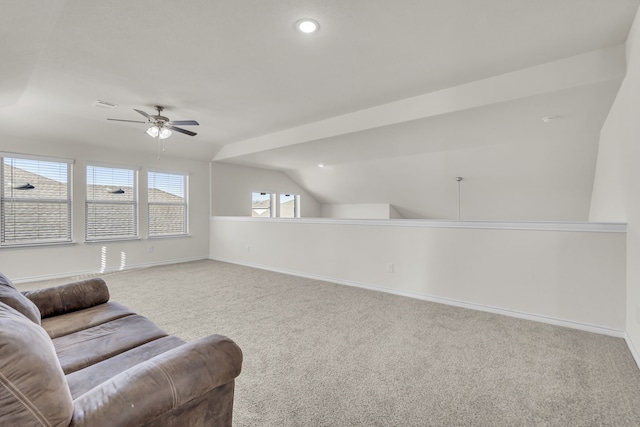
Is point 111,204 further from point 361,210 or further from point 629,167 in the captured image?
point 629,167

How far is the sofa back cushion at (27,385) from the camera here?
82 centimetres

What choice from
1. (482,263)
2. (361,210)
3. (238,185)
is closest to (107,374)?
(482,263)

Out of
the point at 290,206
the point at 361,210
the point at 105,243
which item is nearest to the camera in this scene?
the point at 105,243

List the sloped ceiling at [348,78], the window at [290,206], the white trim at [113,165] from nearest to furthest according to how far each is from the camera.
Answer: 1. the sloped ceiling at [348,78]
2. the white trim at [113,165]
3. the window at [290,206]

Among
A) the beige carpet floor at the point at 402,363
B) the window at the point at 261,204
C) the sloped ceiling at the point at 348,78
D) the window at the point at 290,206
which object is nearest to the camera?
the beige carpet floor at the point at 402,363

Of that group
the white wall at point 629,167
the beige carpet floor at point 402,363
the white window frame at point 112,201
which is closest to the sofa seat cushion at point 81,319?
the beige carpet floor at point 402,363

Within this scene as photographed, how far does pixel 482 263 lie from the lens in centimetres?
357

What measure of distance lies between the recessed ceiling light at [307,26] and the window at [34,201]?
4975mm

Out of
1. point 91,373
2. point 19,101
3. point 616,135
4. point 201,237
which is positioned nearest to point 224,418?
point 91,373

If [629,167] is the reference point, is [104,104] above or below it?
above

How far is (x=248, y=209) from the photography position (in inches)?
305

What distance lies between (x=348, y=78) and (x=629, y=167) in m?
2.72

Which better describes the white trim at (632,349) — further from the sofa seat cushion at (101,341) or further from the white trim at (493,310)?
the sofa seat cushion at (101,341)

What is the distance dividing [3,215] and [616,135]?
26.5 feet
